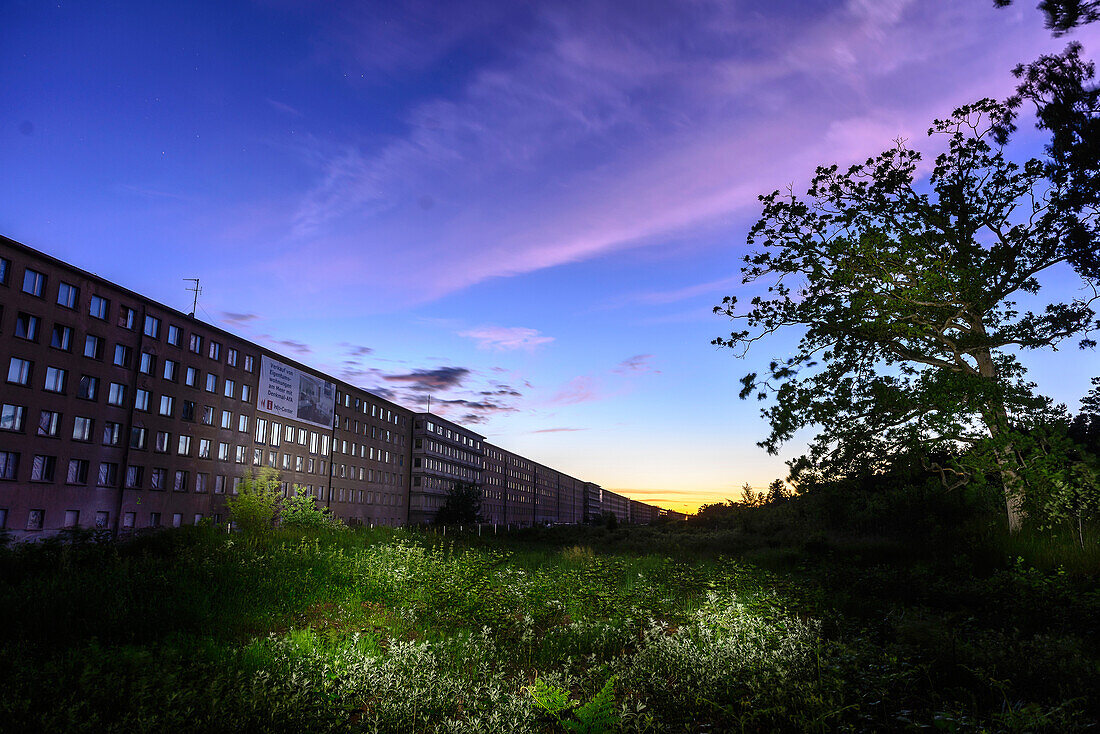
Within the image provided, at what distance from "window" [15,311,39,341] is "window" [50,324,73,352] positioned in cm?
99

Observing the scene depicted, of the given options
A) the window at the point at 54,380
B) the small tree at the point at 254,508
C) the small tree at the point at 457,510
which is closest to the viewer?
the small tree at the point at 254,508

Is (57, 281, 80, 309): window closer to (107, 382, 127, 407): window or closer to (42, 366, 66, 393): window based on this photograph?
(42, 366, 66, 393): window

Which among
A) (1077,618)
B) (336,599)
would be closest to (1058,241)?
(1077,618)

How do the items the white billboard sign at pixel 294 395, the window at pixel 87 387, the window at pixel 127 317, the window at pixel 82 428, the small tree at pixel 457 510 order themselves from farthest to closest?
the small tree at pixel 457 510, the white billboard sign at pixel 294 395, the window at pixel 127 317, the window at pixel 87 387, the window at pixel 82 428

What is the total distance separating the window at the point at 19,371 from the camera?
3428cm

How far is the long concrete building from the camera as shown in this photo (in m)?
34.9

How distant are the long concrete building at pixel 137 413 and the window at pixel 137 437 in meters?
0.09

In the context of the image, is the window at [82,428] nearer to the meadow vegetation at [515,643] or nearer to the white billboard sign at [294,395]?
the white billboard sign at [294,395]

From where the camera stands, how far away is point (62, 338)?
123 ft

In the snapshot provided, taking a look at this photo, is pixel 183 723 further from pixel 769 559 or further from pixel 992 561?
pixel 769 559

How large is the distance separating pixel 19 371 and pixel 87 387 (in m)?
4.14

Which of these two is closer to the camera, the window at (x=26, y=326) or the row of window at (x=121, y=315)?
the window at (x=26, y=326)

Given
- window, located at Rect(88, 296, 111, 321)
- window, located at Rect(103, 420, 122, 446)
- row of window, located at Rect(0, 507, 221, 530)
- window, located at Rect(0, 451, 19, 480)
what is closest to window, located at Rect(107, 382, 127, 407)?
window, located at Rect(103, 420, 122, 446)

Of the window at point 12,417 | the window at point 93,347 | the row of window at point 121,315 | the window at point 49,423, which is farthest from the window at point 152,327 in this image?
the window at point 12,417
